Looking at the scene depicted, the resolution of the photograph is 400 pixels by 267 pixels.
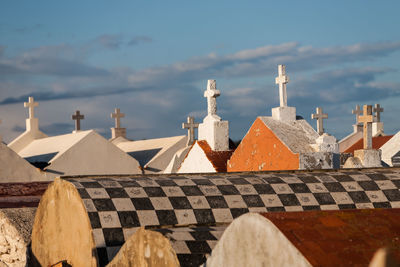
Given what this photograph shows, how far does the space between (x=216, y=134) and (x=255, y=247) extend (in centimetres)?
1118

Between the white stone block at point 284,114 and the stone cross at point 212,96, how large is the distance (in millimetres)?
1541

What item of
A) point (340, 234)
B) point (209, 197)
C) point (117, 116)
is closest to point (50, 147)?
point (117, 116)

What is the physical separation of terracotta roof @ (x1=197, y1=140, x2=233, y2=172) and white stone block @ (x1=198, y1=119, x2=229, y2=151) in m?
0.11

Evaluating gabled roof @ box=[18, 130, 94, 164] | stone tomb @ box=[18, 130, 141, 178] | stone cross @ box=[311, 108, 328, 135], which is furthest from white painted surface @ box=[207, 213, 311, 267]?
stone cross @ box=[311, 108, 328, 135]

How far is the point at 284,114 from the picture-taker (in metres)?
14.2

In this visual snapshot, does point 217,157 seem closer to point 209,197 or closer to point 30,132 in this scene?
point 209,197

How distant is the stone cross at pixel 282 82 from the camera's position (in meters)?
14.5

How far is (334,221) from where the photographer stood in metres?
4.04

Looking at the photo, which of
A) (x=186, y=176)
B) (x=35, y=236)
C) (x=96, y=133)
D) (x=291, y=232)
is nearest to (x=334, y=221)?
(x=291, y=232)

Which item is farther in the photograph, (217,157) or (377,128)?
(377,128)

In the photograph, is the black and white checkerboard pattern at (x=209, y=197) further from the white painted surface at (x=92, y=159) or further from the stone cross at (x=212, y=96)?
the white painted surface at (x=92, y=159)

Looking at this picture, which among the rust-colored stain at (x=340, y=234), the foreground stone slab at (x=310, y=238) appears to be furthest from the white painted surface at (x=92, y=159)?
the rust-colored stain at (x=340, y=234)

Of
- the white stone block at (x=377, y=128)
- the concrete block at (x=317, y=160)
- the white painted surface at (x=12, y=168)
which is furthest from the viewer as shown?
the white stone block at (x=377, y=128)

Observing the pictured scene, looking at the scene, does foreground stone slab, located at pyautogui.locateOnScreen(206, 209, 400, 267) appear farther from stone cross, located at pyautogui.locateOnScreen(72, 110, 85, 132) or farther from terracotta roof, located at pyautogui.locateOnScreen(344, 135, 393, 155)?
stone cross, located at pyautogui.locateOnScreen(72, 110, 85, 132)
